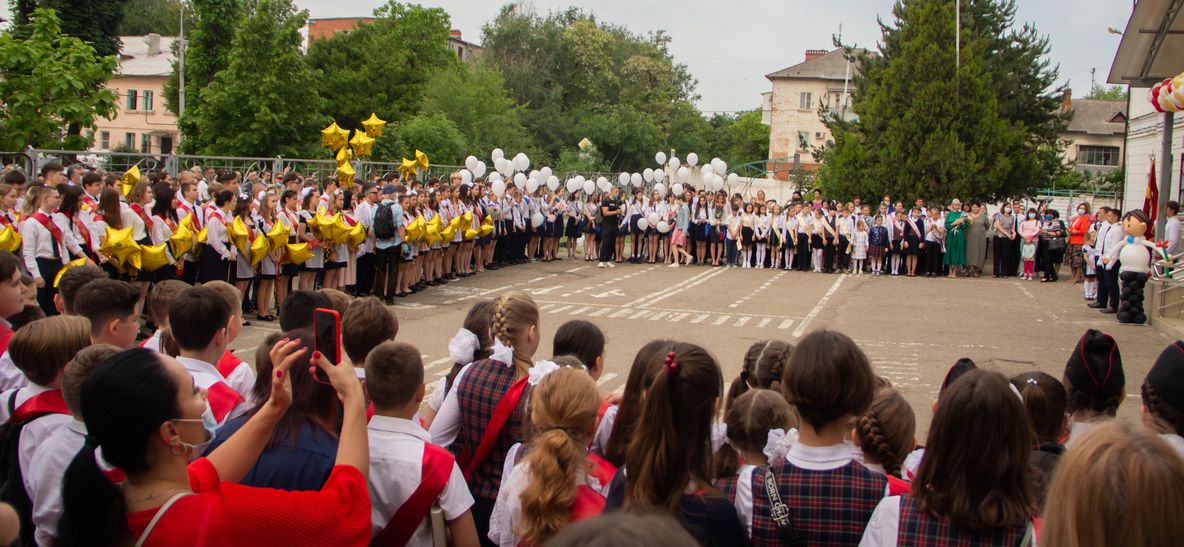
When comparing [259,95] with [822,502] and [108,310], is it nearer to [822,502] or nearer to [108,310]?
[108,310]

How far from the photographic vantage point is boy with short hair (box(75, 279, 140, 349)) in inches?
216

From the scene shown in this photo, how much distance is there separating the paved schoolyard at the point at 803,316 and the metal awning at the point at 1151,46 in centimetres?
420

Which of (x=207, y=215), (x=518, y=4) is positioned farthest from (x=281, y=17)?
(x=207, y=215)

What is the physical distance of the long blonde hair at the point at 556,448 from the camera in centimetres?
345

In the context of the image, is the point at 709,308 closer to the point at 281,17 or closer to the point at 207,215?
the point at 207,215

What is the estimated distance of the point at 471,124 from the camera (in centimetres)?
5050

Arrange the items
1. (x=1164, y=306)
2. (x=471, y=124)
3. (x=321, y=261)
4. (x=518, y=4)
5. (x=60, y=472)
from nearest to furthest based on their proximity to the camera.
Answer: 1. (x=60, y=472)
2. (x=321, y=261)
3. (x=1164, y=306)
4. (x=471, y=124)
5. (x=518, y=4)

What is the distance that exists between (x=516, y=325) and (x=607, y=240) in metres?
22.2

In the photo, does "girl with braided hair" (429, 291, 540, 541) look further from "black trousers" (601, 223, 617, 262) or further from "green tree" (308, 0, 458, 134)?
"green tree" (308, 0, 458, 134)

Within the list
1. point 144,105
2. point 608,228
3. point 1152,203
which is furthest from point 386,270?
point 144,105

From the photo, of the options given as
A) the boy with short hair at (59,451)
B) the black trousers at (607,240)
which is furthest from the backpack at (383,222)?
the boy with short hair at (59,451)

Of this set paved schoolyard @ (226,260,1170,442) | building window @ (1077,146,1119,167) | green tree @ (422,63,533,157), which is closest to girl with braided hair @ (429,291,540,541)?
paved schoolyard @ (226,260,1170,442)

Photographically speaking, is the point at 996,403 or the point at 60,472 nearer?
the point at 996,403

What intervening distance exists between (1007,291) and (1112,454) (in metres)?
22.5
